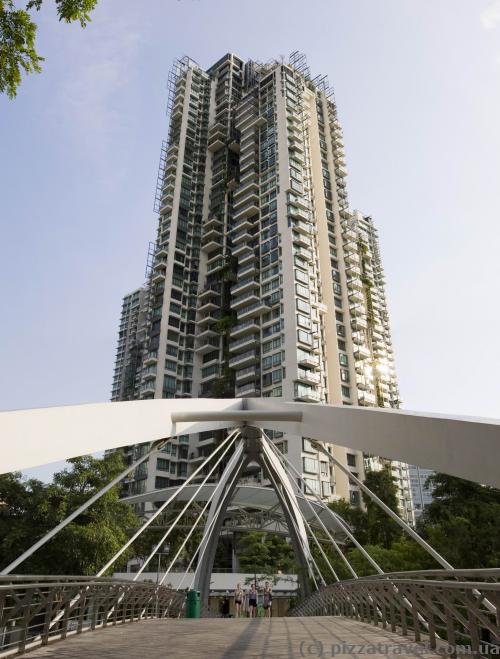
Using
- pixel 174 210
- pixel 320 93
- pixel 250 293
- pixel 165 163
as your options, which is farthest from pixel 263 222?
pixel 320 93

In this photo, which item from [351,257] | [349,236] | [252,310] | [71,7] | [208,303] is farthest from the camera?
[349,236]

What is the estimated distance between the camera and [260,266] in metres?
58.8

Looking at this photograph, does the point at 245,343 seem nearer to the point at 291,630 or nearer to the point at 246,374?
the point at 246,374

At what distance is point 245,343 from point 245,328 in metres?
1.87

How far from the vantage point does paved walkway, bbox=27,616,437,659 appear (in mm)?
5914

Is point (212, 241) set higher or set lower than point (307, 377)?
higher

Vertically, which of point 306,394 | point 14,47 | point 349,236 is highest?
point 349,236

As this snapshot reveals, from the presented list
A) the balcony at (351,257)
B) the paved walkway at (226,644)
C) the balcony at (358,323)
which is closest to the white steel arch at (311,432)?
the paved walkway at (226,644)

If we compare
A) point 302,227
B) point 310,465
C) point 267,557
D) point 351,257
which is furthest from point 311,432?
point 351,257

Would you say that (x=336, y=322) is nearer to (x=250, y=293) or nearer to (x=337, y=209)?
(x=250, y=293)

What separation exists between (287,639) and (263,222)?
55.8 meters

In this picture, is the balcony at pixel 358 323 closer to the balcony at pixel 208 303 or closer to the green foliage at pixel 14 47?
the balcony at pixel 208 303

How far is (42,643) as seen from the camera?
6828 millimetres

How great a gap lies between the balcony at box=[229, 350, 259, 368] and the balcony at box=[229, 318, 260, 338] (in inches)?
89.8
